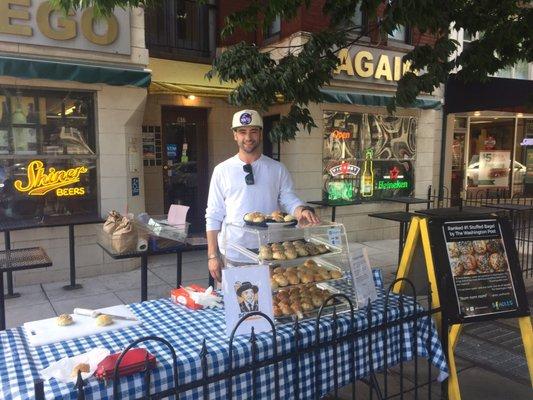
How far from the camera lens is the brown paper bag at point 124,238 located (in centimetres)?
378

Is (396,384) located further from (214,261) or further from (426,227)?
(214,261)

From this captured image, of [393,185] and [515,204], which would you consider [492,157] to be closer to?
[393,185]

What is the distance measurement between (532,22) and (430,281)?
3.93 meters

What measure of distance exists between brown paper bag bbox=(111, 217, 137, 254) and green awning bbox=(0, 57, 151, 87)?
285 centimetres

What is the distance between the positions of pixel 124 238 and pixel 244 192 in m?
1.14

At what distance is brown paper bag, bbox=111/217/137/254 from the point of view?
12.4 ft

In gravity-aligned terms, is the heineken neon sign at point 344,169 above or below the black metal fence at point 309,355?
above

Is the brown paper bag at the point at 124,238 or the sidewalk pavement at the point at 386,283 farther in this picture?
the brown paper bag at the point at 124,238

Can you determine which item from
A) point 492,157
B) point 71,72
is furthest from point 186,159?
point 492,157

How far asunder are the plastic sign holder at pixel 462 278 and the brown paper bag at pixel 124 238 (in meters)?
2.21

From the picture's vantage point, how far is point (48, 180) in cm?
609

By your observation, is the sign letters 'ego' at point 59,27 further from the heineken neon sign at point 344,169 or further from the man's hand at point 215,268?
the heineken neon sign at point 344,169

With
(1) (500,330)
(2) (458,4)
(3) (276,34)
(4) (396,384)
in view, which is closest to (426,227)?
(4) (396,384)

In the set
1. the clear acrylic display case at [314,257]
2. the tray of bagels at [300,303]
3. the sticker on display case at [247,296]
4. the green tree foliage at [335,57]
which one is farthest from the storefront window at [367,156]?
the sticker on display case at [247,296]
